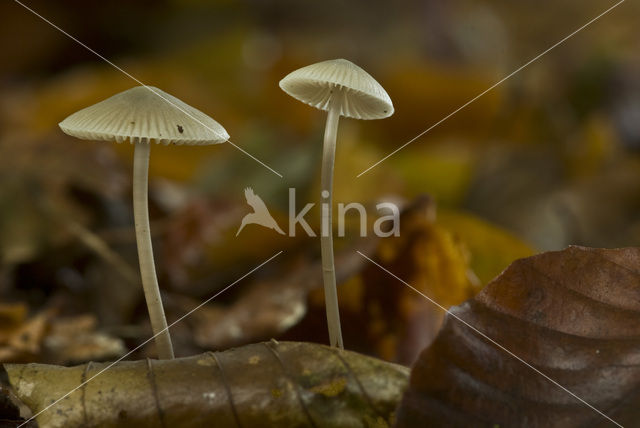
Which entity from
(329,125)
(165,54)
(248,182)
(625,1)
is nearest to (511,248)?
(329,125)

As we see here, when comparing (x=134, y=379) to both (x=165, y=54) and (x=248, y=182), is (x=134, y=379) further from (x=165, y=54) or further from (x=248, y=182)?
(x=165, y=54)

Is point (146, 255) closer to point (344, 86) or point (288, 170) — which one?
point (344, 86)

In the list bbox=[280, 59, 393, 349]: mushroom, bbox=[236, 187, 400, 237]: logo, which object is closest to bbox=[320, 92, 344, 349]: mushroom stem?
bbox=[280, 59, 393, 349]: mushroom

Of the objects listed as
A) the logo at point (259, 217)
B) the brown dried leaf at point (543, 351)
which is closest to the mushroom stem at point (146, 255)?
the brown dried leaf at point (543, 351)

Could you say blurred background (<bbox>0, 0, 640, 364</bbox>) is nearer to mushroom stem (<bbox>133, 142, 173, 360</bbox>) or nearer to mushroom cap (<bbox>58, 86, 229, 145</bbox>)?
mushroom stem (<bbox>133, 142, 173, 360</bbox>)

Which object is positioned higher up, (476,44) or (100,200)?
(476,44)

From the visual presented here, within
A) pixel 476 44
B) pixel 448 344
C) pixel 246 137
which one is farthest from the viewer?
pixel 476 44

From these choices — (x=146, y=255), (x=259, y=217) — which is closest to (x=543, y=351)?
(x=146, y=255)

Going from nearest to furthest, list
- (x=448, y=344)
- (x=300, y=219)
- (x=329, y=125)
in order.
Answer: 1. (x=448, y=344)
2. (x=329, y=125)
3. (x=300, y=219)
